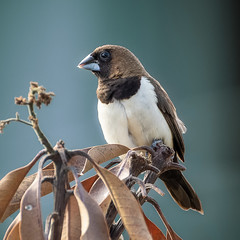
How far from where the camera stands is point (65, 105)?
4.35 metres

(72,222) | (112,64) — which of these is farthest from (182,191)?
(72,222)

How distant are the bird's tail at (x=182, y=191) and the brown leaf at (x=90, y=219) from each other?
1225mm

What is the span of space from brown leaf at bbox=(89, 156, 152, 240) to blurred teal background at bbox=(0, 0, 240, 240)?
10.0 feet

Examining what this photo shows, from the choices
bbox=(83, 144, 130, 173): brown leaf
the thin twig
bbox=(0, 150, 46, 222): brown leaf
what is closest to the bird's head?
bbox=(83, 144, 130, 173): brown leaf

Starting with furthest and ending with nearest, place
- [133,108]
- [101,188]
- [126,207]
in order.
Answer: [133,108] → [101,188] → [126,207]

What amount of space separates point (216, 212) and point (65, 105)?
1.62 meters

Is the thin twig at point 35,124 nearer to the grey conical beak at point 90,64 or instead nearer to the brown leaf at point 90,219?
the brown leaf at point 90,219

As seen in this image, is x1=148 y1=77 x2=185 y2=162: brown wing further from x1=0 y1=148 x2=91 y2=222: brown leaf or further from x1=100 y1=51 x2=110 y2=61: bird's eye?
x1=0 y1=148 x2=91 y2=222: brown leaf

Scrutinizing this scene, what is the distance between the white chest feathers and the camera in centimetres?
237

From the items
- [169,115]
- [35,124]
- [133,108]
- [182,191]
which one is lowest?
[182,191]

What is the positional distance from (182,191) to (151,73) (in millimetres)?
2382

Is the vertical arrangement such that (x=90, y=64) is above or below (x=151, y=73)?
above

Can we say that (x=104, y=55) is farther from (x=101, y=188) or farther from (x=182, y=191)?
(x=101, y=188)

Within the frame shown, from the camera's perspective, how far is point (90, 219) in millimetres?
934
